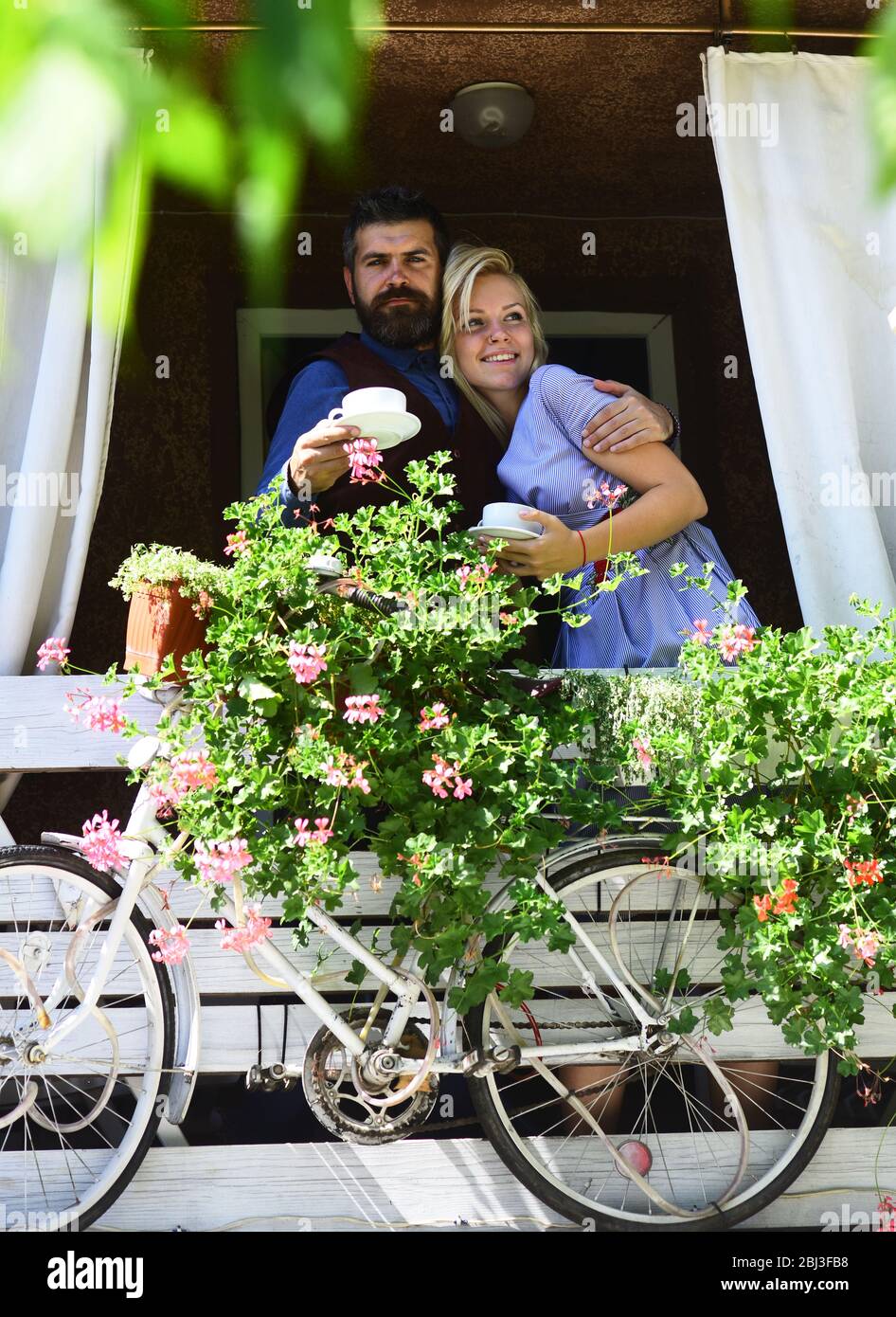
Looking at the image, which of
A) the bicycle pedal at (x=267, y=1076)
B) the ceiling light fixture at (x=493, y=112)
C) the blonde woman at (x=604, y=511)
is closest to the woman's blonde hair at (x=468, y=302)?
the blonde woman at (x=604, y=511)

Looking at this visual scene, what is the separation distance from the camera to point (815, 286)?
9.90 feet

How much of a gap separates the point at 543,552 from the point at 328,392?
964 millimetres

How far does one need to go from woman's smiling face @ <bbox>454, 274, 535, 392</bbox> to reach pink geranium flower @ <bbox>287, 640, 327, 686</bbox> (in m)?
1.42

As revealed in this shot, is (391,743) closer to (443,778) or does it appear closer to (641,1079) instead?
(443,778)

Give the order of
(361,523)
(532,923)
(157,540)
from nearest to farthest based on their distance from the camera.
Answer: (532,923) → (361,523) → (157,540)

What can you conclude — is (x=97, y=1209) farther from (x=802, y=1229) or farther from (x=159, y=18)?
(x=159, y=18)

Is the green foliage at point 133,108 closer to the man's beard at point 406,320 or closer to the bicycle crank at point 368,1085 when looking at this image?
the bicycle crank at point 368,1085

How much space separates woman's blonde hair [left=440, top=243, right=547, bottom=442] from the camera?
3.27m

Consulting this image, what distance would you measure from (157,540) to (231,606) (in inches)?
79.5

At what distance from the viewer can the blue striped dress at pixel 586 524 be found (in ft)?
9.86

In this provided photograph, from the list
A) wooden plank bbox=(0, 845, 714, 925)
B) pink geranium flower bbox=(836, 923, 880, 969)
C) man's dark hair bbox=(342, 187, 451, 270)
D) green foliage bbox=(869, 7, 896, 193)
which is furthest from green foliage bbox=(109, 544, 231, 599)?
green foliage bbox=(869, 7, 896, 193)

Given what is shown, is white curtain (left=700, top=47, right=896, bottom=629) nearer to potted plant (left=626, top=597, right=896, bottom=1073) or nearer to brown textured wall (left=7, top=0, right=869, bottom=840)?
brown textured wall (left=7, top=0, right=869, bottom=840)

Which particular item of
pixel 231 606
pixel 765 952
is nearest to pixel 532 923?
pixel 765 952

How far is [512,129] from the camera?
3.42 m
